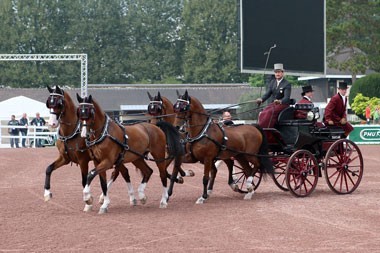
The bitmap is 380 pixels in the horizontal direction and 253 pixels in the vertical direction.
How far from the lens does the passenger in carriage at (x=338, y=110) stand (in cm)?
1448

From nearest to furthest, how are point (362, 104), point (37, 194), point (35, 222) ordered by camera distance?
1. point (35, 222)
2. point (37, 194)
3. point (362, 104)

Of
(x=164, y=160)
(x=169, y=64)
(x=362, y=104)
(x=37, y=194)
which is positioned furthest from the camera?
(x=169, y=64)

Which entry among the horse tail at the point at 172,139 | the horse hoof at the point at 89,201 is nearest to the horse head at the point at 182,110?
the horse tail at the point at 172,139

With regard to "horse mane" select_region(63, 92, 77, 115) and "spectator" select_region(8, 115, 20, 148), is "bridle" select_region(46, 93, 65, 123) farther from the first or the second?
"spectator" select_region(8, 115, 20, 148)

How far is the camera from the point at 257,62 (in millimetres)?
27828

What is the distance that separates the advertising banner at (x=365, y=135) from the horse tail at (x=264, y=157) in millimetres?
17813

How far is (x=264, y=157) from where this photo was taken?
13773 mm

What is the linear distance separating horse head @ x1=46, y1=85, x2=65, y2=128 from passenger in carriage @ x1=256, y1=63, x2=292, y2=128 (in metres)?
3.44

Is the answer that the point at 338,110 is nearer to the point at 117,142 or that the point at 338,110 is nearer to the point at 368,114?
the point at 117,142

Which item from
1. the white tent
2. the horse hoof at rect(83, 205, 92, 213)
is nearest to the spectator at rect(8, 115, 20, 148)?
the white tent

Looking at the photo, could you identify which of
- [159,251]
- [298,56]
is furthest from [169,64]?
[159,251]

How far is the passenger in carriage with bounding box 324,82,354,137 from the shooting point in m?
14.5

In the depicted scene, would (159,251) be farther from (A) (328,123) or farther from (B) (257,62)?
(B) (257,62)

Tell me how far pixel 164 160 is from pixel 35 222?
256cm
